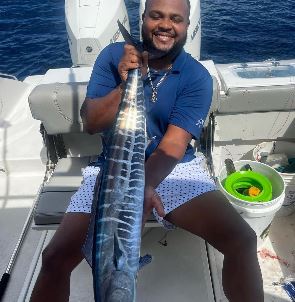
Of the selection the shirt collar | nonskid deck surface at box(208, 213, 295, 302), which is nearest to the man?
the shirt collar

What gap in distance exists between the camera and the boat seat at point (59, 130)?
2.65 m

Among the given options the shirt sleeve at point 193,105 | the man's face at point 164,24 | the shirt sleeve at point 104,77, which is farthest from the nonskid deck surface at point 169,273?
the man's face at point 164,24

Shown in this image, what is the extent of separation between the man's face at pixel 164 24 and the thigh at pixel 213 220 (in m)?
0.98

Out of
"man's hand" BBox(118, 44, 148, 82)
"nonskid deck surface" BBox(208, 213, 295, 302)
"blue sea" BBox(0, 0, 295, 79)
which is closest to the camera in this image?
"man's hand" BBox(118, 44, 148, 82)

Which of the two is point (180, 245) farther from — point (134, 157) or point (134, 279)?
point (134, 279)

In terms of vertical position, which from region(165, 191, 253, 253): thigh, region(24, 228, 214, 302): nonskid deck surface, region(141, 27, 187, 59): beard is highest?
region(141, 27, 187, 59): beard

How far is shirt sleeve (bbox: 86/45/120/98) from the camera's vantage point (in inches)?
103

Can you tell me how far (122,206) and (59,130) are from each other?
1.81 meters

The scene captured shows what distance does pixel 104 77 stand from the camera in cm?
266

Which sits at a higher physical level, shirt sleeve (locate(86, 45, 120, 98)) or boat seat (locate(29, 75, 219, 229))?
shirt sleeve (locate(86, 45, 120, 98))

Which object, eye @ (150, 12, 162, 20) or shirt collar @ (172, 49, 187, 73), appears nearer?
eye @ (150, 12, 162, 20)

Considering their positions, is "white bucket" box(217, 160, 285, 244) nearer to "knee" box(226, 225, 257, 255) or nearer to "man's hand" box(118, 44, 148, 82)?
"knee" box(226, 225, 257, 255)

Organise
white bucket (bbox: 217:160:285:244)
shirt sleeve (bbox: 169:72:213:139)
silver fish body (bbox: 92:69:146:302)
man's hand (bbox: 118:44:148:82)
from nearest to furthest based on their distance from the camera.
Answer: silver fish body (bbox: 92:69:146:302) → man's hand (bbox: 118:44:148:82) → shirt sleeve (bbox: 169:72:213:139) → white bucket (bbox: 217:160:285:244)

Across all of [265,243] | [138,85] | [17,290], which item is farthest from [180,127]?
[17,290]
